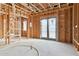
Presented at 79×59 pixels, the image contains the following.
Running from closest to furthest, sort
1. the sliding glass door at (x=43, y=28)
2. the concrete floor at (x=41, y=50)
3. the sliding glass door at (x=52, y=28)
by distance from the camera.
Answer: the concrete floor at (x=41, y=50) → the sliding glass door at (x=52, y=28) → the sliding glass door at (x=43, y=28)

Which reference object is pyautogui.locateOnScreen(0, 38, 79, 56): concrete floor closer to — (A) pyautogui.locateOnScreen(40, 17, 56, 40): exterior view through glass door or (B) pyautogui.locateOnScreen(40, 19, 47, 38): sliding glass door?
(A) pyautogui.locateOnScreen(40, 17, 56, 40): exterior view through glass door

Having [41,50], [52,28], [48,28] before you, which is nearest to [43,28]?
[48,28]

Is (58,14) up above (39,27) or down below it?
above

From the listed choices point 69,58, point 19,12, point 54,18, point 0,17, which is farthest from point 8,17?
point 69,58

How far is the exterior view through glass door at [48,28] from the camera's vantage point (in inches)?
307

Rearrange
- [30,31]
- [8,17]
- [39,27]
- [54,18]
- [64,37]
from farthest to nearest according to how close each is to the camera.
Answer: [30,31], [39,27], [54,18], [64,37], [8,17]

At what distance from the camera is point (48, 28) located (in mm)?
8203

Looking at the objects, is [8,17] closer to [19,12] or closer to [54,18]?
[19,12]

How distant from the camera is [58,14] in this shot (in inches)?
284

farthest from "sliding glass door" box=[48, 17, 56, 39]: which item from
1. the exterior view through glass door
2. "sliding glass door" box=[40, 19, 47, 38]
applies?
"sliding glass door" box=[40, 19, 47, 38]

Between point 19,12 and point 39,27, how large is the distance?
199 cm

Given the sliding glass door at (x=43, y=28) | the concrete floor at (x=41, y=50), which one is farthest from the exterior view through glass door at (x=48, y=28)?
the concrete floor at (x=41, y=50)

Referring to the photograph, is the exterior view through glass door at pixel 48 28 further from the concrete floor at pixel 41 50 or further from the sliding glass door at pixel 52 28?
the concrete floor at pixel 41 50

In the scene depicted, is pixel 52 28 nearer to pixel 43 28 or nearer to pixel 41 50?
pixel 43 28
